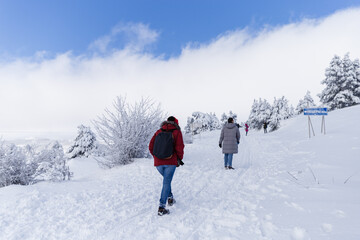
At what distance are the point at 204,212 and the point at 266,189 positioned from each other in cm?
216

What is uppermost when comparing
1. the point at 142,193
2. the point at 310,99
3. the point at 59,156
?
the point at 310,99

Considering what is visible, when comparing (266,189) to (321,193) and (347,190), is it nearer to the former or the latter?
(321,193)

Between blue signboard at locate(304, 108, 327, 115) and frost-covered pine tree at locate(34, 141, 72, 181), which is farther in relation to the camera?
blue signboard at locate(304, 108, 327, 115)

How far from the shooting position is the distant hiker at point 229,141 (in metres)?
8.16

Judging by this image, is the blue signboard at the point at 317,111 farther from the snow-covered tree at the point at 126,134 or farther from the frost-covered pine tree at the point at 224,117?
the frost-covered pine tree at the point at 224,117

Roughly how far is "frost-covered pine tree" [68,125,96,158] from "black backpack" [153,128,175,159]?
81.4 ft

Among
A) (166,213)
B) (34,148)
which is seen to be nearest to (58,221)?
(166,213)

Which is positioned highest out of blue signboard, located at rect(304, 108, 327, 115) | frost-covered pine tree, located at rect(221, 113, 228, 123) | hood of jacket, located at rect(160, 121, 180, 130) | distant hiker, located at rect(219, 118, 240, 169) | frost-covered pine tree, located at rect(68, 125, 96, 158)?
frost-covered pine tree, located at rect(221, 113, 228, 123)

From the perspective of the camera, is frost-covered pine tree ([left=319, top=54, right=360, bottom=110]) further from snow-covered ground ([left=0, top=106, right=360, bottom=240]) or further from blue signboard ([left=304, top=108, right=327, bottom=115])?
snow-covered ground ([left=0, top=106, right=360, bottom=240])

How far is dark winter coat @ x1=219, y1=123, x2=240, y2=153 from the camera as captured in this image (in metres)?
8.18

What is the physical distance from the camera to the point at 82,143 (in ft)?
88.2

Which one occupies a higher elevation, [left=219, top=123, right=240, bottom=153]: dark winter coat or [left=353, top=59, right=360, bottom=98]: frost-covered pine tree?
[left=353, top=59, right=360, bottom=98]: frost-covered pine tree

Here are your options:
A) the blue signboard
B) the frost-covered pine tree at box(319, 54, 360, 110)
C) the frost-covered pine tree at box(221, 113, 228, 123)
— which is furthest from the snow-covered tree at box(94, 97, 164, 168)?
the frost-covered pine tree at box(221, 113, 228, 123)

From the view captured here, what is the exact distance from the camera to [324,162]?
7.62 metres
